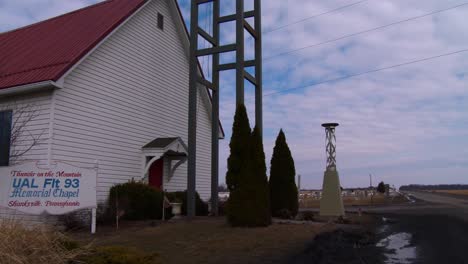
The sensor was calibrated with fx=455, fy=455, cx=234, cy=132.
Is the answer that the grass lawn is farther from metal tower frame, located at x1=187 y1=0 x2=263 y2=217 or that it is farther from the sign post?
metal tower frame, located at x1=187 y1=0 x2=263 y2=217

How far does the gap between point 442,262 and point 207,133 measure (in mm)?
15186

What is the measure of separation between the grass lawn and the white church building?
2.74 meters

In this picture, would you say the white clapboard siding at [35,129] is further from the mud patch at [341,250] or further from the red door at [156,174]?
the mud patch at [341,250]

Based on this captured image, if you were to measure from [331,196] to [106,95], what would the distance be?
914 centimetres

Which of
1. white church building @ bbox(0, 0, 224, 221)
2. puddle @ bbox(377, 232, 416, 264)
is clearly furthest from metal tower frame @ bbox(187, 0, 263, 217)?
puddle @ bbox(377, 232, 416, 264)

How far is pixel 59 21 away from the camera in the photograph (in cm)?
1997

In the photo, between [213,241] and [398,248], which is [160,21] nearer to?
[213,241]

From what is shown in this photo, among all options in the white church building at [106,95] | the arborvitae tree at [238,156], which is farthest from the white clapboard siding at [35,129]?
the arborvitae tree at [238,156]

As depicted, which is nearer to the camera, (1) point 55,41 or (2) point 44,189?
(2) point 44,189

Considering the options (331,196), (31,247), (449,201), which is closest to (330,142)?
(331,196)

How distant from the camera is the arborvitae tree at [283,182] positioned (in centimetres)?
1612

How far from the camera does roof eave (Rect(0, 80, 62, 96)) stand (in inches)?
526

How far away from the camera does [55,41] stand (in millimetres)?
16938

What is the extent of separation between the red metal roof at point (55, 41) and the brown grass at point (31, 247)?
8.23m
